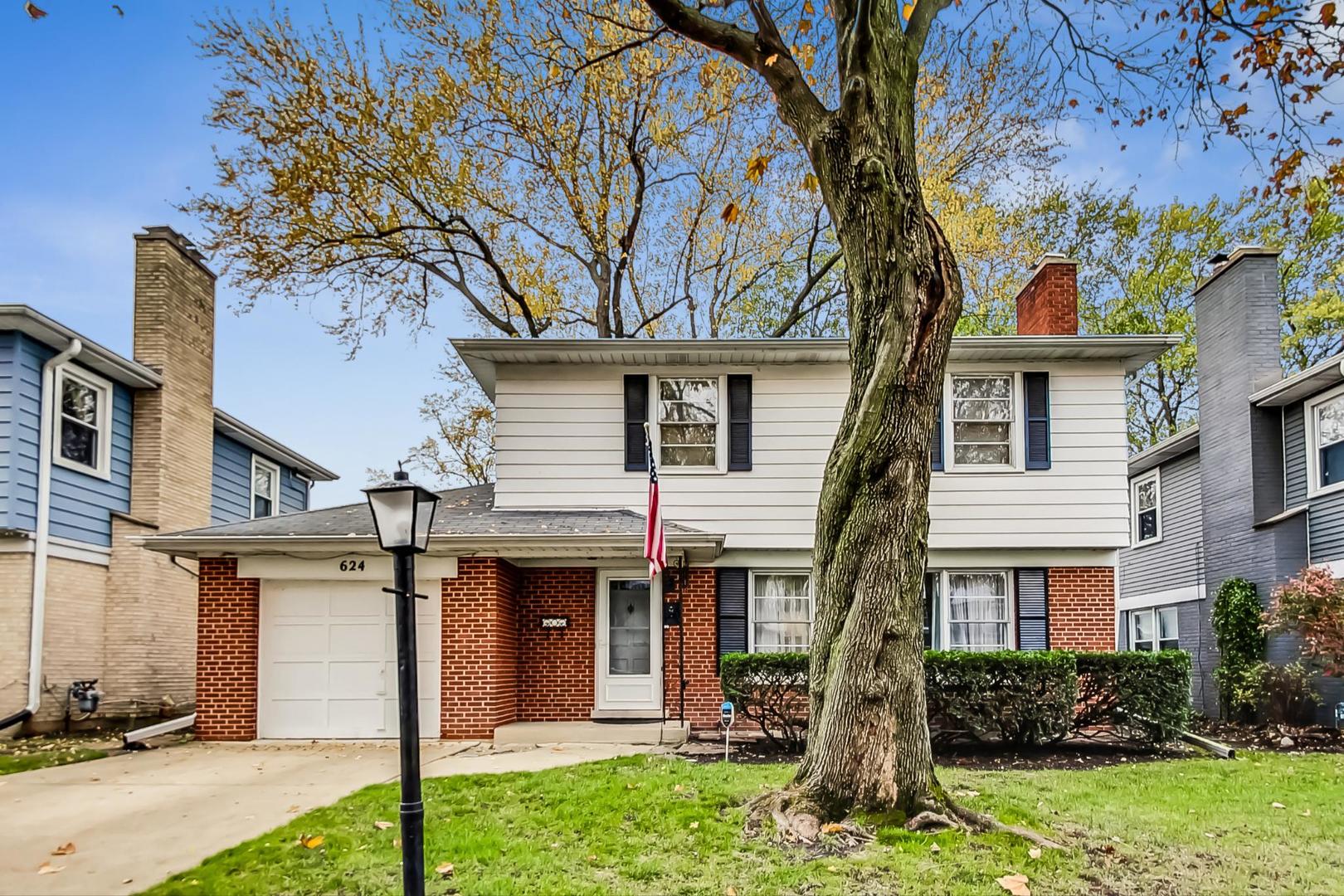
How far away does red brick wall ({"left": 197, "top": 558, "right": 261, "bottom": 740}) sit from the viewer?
42.7 ft

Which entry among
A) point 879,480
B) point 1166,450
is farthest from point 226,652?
point 1166,450

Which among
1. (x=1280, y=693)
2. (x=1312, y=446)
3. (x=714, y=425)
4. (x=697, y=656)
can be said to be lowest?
(x=1280, y=693)

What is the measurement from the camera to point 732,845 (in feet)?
22.3

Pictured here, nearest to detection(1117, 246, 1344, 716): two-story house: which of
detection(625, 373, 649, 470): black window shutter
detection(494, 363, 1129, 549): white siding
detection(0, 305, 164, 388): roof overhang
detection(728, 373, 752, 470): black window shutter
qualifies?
detection(494, 363, 1129, 549): white siding

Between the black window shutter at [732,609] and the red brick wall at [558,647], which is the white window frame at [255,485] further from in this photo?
the black window shutter at [732,609]

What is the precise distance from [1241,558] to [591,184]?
13899 mm

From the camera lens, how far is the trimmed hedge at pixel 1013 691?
1148cm

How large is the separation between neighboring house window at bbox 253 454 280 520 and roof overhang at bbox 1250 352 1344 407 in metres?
17.9

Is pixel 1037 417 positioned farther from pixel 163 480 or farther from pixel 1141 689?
pixel 163 480

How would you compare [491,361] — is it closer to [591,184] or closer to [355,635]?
[355,635]

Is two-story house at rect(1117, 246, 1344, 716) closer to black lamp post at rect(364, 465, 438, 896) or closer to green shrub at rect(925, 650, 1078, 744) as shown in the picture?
green shrub at rect(925, 650, 1078, 744)

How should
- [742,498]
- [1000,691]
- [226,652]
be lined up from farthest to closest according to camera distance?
1. [742,498]
2. [226,652]
3. [1000,691]

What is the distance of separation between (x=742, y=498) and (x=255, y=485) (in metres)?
10.8

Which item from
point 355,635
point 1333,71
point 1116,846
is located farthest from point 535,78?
point 1116,846
